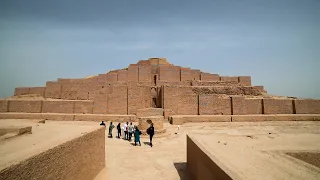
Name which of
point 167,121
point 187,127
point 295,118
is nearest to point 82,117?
point 167,121

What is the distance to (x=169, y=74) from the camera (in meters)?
25.5

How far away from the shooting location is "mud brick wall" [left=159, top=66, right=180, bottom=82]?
82.8 ft

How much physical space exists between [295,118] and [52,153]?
59.2ft

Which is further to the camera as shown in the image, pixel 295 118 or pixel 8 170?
pixel 295 118

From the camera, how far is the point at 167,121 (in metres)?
16.8

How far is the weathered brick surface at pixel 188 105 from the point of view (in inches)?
697

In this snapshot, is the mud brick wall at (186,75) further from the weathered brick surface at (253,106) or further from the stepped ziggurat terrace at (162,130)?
the weathered brick surface at (253,106)

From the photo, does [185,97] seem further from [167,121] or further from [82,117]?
[82,117]

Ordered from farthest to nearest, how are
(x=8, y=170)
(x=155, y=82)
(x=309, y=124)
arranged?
(x=155, y=82) → (x=309, y=124) → (x=8, y=170)

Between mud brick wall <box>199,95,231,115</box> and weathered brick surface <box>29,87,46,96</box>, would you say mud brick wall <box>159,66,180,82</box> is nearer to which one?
mud brick wall <box>199,95,231,115</box>

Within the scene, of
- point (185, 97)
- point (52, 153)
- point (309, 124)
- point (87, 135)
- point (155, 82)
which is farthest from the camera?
point (155, 82)

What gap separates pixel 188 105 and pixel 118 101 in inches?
225

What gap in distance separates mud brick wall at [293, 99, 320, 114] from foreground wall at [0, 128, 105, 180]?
1733 centimetres

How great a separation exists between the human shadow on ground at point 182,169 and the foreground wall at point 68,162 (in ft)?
8.06
